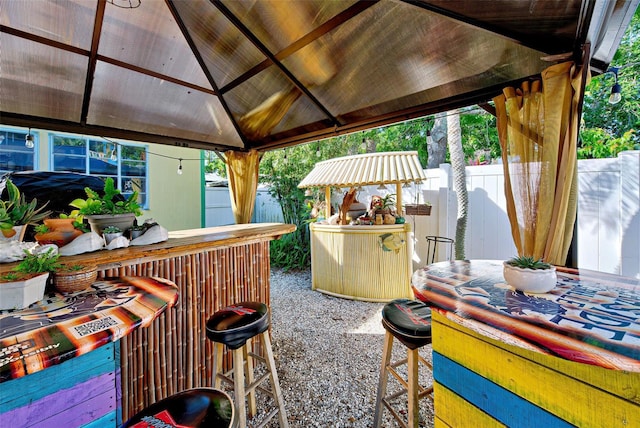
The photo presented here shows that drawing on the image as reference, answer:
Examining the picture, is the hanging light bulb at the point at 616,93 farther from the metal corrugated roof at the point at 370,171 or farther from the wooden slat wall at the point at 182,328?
the wooden slat wall at the point at 182,328

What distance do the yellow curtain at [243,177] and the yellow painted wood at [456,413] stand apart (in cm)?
349

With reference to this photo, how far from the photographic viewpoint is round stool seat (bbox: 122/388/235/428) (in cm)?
100

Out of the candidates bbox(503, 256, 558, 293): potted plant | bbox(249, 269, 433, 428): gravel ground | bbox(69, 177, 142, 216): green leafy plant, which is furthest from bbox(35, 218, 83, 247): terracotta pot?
bbox(503, 256, 558, 293): potted plant

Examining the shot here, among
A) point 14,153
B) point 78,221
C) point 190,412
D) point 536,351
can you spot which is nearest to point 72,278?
point 78,221

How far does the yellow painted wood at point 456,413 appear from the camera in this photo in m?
1.25

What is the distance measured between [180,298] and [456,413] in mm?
1951

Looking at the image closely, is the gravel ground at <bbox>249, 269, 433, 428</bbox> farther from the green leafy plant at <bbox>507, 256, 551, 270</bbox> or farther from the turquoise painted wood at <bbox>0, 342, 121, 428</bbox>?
the green leafy plant at <bbox>507, 256, 551, 270</bbox>

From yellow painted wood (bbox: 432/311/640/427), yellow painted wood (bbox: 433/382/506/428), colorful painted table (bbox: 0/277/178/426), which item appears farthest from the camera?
yellow painted wood (bbox: 433/382/506/428)

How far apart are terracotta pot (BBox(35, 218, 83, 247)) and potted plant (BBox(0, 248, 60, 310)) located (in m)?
0.38

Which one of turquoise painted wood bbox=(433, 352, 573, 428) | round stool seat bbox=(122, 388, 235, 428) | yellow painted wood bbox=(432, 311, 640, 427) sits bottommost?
turquoise painted wood bbox=(433, 352, 573, 428)

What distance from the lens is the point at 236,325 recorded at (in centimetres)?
160

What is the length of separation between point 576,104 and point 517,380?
1.76m

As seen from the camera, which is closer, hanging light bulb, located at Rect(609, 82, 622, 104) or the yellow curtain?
hanging light bulb, located at Rect(609, 82, 622, 104)

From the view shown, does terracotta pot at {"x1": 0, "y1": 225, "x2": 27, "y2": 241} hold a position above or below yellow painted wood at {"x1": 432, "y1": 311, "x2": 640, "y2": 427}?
above
